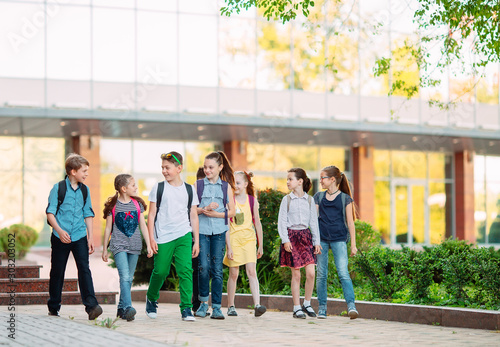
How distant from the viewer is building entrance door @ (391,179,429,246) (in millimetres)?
32156

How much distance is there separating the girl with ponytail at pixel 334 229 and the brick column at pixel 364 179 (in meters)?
22.3

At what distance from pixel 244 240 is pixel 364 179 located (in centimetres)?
2318

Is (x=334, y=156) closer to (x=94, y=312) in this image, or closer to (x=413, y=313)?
(x=413, y=313)

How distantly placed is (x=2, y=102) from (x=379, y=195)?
1631 centimetres

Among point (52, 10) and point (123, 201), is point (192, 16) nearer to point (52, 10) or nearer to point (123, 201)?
point (52, 10)

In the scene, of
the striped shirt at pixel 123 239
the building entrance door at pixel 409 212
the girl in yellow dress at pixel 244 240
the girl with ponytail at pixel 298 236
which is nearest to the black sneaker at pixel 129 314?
the striped shirt at pixel 123 239

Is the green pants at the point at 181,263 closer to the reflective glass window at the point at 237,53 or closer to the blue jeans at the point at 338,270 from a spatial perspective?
the blue jeans at the point at 338,270

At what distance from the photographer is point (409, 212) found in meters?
32.7

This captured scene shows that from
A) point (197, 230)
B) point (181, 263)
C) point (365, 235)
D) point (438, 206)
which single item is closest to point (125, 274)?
point (181, 263)

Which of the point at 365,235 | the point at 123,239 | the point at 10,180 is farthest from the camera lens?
the point at 10,180

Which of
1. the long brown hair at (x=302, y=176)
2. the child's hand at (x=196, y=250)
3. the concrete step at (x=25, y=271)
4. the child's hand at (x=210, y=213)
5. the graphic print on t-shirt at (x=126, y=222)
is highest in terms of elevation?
the long brown hair at (x=302, y=176)

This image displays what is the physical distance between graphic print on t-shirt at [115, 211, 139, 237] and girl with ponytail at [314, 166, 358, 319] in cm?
209

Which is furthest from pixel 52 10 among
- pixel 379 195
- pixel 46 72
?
pixel 379 195

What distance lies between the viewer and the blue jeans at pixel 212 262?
8.16 m
